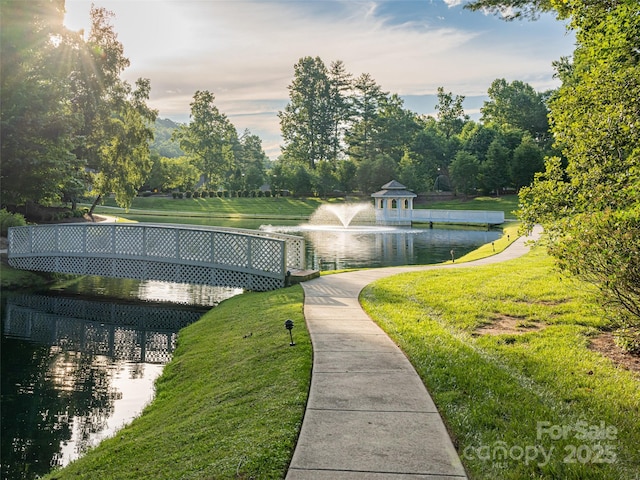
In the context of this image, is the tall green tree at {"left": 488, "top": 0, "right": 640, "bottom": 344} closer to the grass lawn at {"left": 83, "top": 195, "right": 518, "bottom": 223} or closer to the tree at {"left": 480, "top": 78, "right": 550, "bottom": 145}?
the grass lawn at {"left": 83, "top": 195, "right": 518, "bottom": 223}

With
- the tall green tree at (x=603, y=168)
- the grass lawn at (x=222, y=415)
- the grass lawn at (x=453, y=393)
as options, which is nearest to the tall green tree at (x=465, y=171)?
the grass lawn at (x=453, y=393)

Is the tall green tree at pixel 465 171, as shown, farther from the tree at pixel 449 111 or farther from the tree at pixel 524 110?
the tree at pixel 449 111

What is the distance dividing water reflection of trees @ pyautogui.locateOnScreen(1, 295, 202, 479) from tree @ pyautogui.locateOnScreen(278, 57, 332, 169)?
237 ft

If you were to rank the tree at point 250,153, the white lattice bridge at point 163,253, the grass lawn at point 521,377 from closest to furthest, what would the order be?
the grass lawn at point 521,377 < the white lattice bridge at point 163,253 < the tree at point 250,153

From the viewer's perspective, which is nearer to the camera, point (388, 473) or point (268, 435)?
point (388, 473)

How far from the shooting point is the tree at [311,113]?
85.9 meters

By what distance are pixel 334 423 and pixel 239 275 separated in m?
10.7

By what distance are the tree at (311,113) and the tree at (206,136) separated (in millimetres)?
12170

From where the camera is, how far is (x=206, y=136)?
8425cm

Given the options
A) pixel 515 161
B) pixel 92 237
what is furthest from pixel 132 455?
pixel 515 161

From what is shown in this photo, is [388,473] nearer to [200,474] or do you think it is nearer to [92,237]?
[200,474]

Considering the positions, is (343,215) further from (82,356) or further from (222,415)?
(222,415)

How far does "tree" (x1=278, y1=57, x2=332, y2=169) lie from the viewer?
85875mm

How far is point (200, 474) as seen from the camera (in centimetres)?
429
